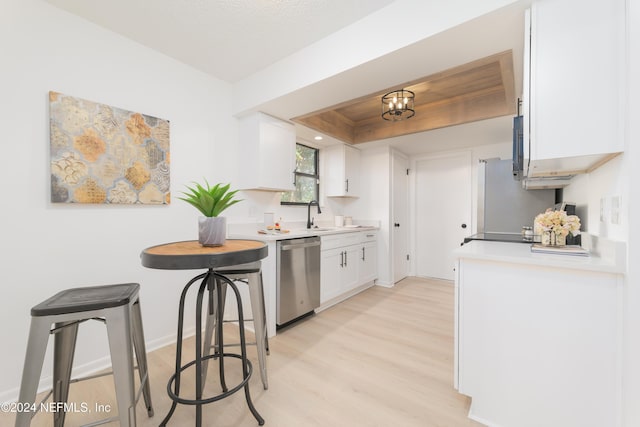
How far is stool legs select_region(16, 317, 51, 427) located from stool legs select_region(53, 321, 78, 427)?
17 cm

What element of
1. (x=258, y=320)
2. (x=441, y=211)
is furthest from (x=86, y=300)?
(x=441, y=211)

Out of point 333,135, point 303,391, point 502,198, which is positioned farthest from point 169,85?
point 502,198

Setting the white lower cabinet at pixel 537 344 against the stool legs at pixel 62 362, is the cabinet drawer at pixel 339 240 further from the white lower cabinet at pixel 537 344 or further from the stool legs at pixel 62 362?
the stool legs at pixel 62 362

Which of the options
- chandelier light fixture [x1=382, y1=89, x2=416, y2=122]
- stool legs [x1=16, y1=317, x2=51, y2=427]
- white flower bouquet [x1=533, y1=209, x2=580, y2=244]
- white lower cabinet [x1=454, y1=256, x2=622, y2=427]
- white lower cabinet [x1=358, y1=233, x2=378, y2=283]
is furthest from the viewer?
white lower cabinet [x1=358, y1=233, x2=378, y2=283]

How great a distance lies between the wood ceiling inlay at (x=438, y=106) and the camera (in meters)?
2.41

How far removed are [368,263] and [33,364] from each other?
3431mm

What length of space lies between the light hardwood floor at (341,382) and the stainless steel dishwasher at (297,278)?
18 cm

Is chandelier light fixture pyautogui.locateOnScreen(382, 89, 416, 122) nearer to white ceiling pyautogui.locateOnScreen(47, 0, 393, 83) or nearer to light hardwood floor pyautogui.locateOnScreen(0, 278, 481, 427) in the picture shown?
white ceiling pyautogui.locateOnScreen(47, 0, 393, 83)

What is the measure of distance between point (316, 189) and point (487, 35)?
290 centimetres

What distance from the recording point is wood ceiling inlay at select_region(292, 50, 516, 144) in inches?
94.7

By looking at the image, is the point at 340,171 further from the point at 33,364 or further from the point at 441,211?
the point at 33,364

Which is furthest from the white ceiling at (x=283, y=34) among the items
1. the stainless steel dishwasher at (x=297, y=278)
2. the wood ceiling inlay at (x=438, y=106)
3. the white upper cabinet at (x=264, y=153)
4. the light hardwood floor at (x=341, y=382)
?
the light hardwood floor at (x=341, y=382)

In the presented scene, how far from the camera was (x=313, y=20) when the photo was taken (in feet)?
6.35

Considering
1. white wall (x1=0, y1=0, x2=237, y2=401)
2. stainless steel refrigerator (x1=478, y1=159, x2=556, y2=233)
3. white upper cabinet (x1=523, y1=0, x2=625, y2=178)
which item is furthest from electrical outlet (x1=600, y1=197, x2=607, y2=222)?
white wall (x1=0, y1=0, x2=237, y2=401)
